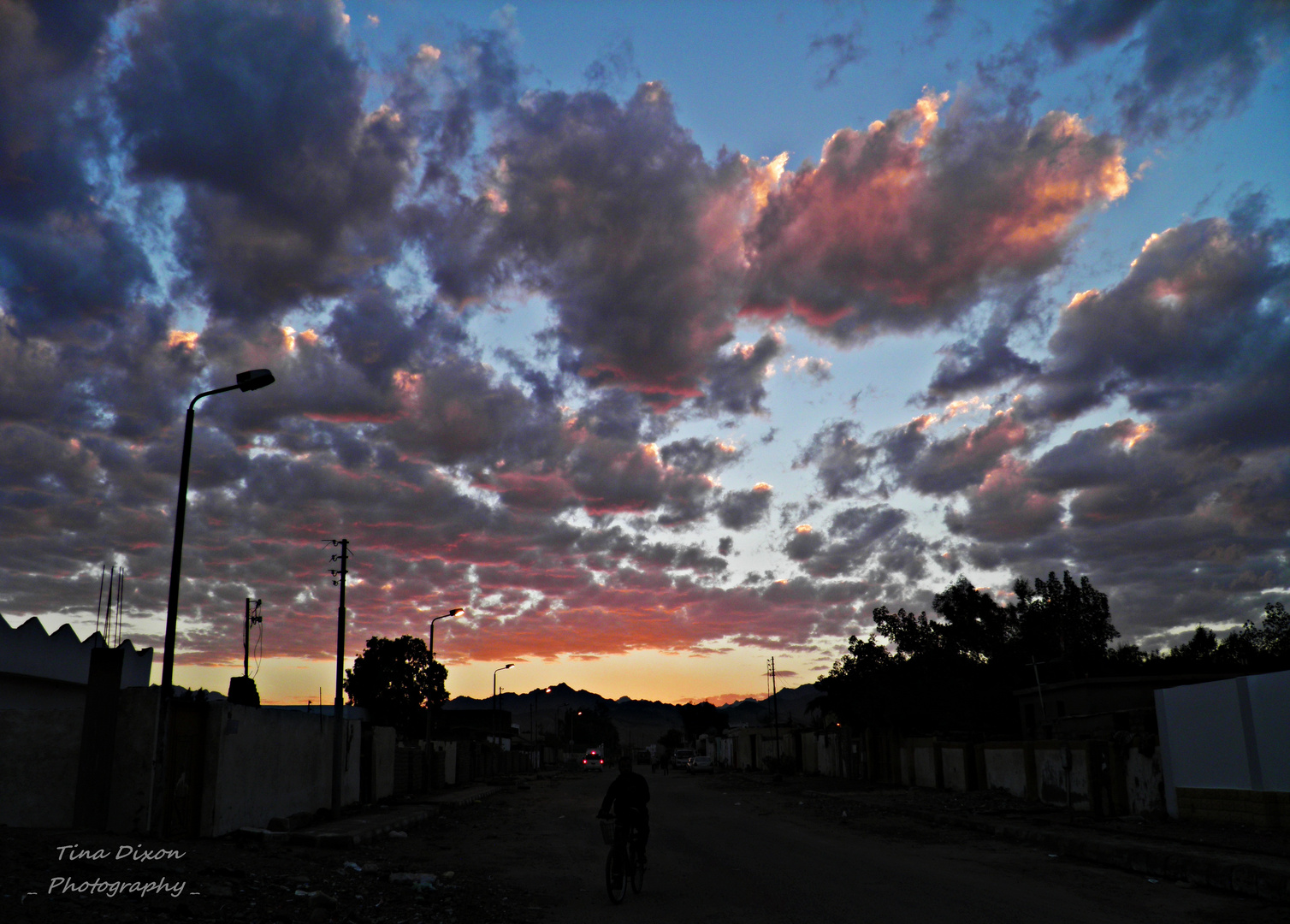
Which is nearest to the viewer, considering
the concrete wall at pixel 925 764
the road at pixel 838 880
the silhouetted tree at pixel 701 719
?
the road at pixel 838 880

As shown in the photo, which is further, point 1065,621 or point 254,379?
point 1065,621

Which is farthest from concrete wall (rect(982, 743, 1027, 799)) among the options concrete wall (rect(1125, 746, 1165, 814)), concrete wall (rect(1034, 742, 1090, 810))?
concrete wall (rect(1125, 746, 1165, 814))

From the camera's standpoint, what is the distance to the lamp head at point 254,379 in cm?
1620

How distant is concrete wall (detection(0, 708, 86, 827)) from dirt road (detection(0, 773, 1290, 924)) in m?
2.37

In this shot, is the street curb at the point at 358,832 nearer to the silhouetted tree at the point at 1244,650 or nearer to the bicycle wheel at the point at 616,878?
the bicycle wheel at the point at 616,878

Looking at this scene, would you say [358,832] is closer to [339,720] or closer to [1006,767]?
[339,720]

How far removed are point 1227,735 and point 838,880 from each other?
12294mm

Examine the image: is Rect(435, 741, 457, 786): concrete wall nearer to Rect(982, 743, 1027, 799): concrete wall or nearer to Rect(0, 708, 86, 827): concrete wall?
Rect(982, 743, 1027, 799): concrete wall

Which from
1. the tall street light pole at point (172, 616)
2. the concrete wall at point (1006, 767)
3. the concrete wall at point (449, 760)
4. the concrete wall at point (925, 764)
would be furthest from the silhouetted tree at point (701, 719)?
the tall street light pole at point (172, 616)

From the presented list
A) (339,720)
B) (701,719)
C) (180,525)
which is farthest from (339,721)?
(701,719)

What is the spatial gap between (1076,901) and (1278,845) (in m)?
6.85

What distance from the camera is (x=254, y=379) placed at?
16.2 metres

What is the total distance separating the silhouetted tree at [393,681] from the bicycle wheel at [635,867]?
77.8 m

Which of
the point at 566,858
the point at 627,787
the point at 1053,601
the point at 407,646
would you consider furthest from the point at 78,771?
the point at 1053,601
